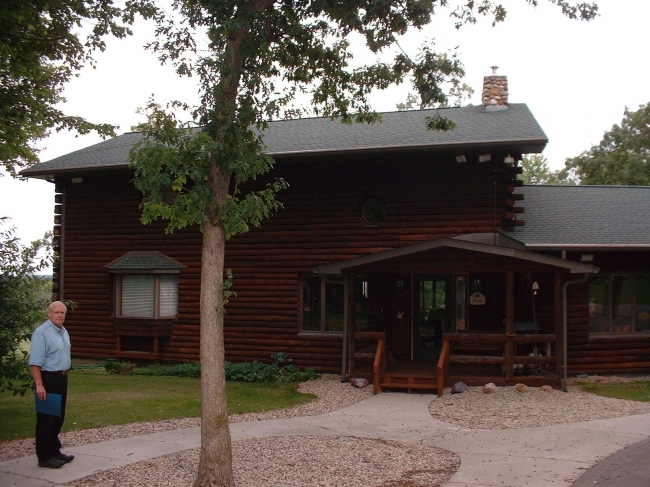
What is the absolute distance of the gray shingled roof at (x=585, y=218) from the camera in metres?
13.6

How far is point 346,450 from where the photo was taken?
27.8ft

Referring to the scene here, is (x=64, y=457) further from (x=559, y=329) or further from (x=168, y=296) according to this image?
(x=168, y=296)

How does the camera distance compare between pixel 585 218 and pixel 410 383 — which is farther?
pixel 585 218

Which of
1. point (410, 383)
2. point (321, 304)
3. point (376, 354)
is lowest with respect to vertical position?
Answer: point (410, 383)

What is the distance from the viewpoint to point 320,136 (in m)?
16.7

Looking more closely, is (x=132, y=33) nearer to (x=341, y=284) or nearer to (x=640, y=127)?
(x=341, y=284)

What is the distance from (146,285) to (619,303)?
1054 cm

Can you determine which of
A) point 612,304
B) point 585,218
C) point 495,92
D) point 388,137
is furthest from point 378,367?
point 495,92

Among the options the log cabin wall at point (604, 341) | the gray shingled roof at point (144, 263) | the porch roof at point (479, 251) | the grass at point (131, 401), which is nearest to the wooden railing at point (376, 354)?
the grass at point (131, 401)

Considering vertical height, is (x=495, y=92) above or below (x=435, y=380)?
above

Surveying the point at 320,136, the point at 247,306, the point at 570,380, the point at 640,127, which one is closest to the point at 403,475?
the point at 570,380

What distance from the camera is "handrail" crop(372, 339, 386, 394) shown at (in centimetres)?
1275

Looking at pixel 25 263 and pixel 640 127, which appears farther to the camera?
pixel 640 127

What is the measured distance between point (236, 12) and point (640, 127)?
1101 inches
